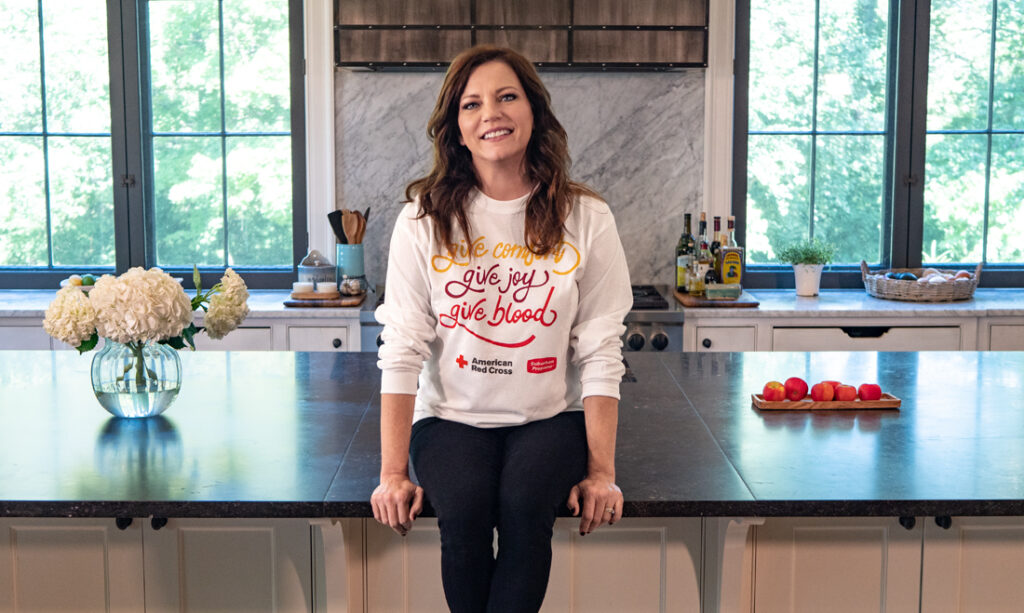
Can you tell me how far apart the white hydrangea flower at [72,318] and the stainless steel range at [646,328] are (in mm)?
1964

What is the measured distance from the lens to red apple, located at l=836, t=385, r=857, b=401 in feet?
7.56

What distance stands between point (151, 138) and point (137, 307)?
2895mm

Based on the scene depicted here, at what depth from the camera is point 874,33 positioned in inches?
188

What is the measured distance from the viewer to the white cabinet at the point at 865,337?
4199mm

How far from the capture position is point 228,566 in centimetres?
206

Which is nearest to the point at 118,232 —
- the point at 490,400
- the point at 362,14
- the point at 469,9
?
the point at 362,14

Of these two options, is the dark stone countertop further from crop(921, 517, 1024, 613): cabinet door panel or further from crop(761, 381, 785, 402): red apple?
crop(921, 517, 1024, 613): cabinet door panel

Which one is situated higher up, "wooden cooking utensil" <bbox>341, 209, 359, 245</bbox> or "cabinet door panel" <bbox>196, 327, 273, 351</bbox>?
"wooden cooking utensil" <bbox>341, 209, 359, 245</bbox>

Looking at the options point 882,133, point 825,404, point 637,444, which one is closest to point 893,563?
point 825,404

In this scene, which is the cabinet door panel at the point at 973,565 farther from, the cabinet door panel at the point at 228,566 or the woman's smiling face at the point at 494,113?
the cabinet door panel at the point at 228,566

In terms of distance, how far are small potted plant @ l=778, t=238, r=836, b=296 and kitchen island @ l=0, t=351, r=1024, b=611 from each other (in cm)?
224

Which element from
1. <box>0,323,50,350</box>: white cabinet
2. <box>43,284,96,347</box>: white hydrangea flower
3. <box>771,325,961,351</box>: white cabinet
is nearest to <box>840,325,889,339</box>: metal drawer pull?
<box>771,325,961,351</box>: white cabinet

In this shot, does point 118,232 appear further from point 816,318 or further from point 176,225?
point 816,318

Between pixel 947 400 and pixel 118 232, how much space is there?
372 cm
